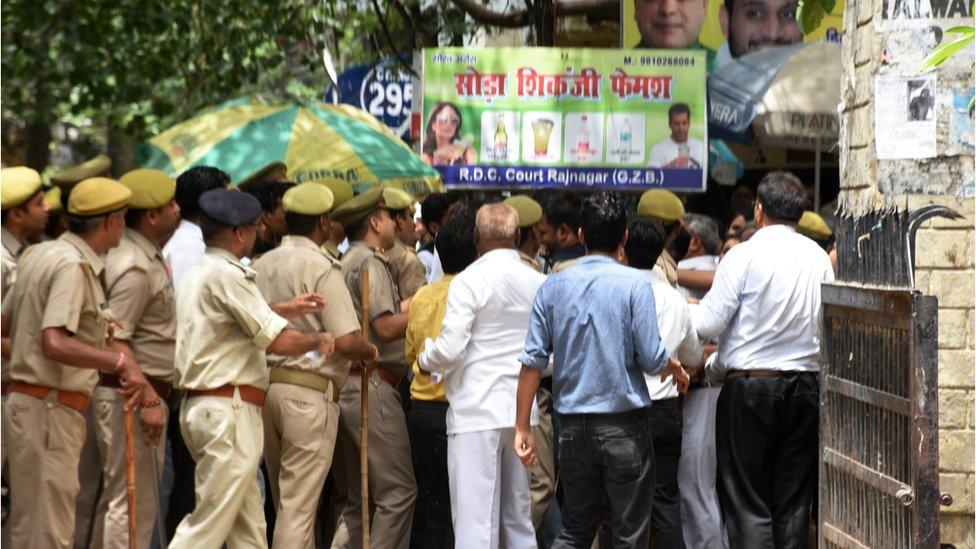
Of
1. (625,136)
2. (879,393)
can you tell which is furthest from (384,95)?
(879,393)

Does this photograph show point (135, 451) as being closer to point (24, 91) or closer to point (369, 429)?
point (369, 429)

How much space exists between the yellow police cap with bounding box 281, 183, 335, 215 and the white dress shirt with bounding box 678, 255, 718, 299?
2309 millimetres

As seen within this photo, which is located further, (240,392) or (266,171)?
(266,171)

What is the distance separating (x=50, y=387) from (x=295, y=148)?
385 centimetres

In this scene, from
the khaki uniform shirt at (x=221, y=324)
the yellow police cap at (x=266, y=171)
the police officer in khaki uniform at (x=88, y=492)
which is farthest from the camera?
the yellow police cap at (x=266, y=171)

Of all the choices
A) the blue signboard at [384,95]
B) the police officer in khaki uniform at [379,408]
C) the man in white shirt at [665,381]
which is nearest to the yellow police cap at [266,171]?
the police officer in khaki uniform at [379,408]

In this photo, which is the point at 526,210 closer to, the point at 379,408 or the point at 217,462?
the point at 379,408

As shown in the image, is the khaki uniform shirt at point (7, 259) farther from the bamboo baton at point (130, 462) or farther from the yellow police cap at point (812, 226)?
the yellow police cap at point (812, 226)

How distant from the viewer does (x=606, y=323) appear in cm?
681

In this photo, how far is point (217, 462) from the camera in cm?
722

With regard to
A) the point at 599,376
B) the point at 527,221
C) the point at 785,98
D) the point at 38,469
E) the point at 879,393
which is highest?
the point at 785,98

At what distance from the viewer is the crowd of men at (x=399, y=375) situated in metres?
6.93

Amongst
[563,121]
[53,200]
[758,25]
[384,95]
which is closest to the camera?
[53,200]

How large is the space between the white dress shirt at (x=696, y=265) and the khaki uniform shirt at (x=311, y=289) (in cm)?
225
